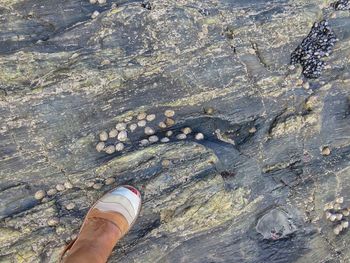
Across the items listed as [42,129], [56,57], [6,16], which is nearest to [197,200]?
[42,129]

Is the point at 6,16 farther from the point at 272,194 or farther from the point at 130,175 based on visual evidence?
the point at 272,194

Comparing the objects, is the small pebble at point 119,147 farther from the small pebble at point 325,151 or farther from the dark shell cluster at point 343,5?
the dark shell cluster at point 343,5

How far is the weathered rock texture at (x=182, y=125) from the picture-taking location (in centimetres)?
784

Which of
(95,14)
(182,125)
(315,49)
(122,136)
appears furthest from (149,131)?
(315,49)

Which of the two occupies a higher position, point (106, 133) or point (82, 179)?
point (106, 133)

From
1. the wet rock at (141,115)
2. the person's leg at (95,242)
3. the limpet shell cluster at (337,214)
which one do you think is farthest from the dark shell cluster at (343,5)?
the person's leg at (95,242)

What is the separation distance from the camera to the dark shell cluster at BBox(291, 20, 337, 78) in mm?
9297

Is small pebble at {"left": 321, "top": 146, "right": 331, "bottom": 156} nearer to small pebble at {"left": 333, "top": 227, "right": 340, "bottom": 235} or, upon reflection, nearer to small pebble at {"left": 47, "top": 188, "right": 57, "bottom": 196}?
small pebble at {"left": 333, "top": 227, "right": 340, "bottom": 235}

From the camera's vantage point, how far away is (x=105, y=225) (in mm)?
7547

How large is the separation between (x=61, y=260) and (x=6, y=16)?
4.59 m

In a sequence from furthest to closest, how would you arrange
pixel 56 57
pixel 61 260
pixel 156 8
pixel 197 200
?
pixel 156 8 → pixel 56 57 → pixel 197 200 → pixel 61 260

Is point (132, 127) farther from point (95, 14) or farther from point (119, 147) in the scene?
point (95, 14)

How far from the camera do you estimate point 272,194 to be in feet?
27.4

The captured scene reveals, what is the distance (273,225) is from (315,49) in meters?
3.63
